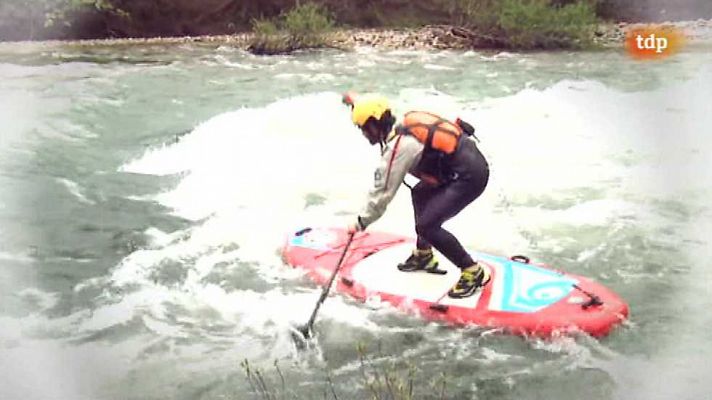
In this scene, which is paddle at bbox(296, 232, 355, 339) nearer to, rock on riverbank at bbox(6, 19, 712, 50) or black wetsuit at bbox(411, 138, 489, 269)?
black wetsuit at bbox(411, 138, 489, 269)

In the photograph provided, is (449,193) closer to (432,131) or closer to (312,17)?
(432,131)

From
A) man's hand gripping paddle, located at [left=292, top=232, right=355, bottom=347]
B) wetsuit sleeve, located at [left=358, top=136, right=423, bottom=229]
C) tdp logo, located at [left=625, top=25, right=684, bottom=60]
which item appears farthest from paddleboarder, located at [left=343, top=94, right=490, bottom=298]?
tdp logo, located at [left=625, top=25, right=684, bottom=60]

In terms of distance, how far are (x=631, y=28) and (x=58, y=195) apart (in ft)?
3.35

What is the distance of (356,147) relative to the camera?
5.10 feet

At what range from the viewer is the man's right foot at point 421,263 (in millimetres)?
1584

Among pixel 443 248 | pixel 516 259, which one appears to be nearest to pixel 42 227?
pixel 443 248

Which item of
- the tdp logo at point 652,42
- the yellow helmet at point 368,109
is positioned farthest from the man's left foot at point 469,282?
the tdp logo at point 652,42

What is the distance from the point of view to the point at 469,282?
1570mm

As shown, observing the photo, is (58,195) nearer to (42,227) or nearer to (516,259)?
(42,227)

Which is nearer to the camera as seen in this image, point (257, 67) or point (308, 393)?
point (308, 393)

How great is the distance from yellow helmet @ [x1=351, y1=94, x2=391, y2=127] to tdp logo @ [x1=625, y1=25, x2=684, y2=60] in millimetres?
447

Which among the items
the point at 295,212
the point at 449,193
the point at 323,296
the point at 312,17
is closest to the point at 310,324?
the point at 323,296

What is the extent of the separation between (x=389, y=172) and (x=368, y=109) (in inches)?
4.3

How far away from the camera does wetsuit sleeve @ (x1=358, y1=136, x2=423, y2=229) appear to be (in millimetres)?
1500
